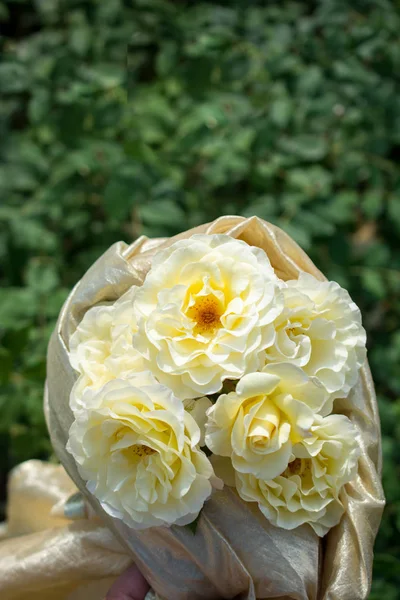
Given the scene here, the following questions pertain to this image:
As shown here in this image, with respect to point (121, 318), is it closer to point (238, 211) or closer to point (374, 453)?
point (374, 453)

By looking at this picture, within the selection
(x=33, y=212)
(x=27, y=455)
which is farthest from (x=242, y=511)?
(x=33, y=212)

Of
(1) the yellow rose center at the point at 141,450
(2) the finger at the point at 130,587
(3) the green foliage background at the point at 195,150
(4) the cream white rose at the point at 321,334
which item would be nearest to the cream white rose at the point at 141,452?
(1) the yellow rose center at the point at 141,450

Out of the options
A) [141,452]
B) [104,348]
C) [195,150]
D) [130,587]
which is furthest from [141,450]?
[195,150]

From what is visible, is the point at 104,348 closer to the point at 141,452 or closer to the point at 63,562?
the point at 141,452

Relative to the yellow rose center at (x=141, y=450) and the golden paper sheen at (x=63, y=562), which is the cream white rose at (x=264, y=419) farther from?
the golden paper sheen at (x=63, y=562)

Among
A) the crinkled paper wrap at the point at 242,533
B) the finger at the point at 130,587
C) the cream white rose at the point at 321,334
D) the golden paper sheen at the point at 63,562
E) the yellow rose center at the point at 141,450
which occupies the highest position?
the cream white rose at the point at 321,334

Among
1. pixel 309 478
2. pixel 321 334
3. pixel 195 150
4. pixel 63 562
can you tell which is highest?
pixel 321 334
